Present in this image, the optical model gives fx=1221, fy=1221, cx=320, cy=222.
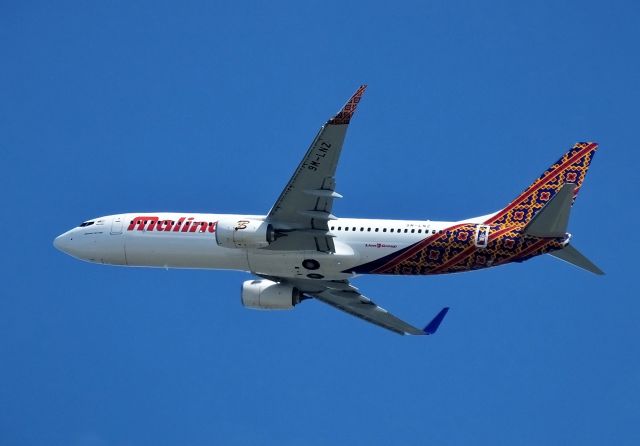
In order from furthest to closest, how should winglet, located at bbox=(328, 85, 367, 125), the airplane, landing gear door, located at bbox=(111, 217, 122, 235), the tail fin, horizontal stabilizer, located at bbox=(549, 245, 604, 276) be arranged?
landing gear door, located at bbox=(111, 217, 122, 235)
the tail fin
horizontal stabilizer, located at bbox=(549, 245, 604, 276)
the airplane
winglet, located at bbox=(328, 85, 367, 125)

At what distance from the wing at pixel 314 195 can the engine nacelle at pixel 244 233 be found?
56 cm

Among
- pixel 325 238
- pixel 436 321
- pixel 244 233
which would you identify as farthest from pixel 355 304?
pixel 244 233

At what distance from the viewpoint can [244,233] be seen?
198ft

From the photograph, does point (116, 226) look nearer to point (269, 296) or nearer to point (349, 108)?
point (269, 296)

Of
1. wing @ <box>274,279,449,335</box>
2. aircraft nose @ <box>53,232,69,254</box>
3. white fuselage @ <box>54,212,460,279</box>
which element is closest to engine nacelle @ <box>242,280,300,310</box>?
wing @ <box>274,279,449,335</box>

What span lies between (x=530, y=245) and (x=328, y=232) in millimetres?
9953

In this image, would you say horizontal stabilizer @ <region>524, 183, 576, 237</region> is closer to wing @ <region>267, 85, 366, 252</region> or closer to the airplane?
the airplane

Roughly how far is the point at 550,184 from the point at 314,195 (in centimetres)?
1259

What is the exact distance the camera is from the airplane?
187 feet

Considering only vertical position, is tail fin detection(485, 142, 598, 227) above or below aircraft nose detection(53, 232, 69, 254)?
above

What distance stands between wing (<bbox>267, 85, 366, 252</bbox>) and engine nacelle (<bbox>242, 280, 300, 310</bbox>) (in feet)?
20.7

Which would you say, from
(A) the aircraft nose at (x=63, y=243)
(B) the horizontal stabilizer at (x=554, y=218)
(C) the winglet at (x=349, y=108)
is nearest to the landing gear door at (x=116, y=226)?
(A) the aircraft nose at (x=63, y=243)

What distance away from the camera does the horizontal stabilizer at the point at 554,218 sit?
55.3 m

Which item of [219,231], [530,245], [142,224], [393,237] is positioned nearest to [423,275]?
[393,237]
